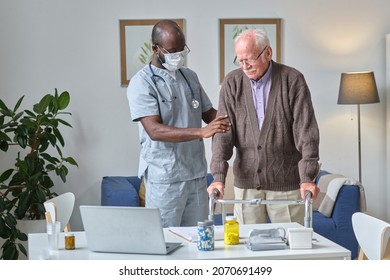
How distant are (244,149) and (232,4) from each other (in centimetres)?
287

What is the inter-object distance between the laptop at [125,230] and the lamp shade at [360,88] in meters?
3.38

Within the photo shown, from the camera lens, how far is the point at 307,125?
3.08 meters

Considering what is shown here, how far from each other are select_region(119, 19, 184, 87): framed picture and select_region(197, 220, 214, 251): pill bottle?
3.29m

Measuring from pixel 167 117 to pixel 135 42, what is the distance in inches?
99.0

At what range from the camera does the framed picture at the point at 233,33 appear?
5.88 meters

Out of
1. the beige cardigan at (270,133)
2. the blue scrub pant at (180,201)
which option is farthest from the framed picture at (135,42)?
the beige cardigan at (270,133)

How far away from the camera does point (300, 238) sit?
2709 millimetres

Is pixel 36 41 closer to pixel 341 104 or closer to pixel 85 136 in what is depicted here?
pixel 85 136

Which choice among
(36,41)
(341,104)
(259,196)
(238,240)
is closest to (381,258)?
(238,240)

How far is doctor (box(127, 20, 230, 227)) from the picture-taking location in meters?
3.37

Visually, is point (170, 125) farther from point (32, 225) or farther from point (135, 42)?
point (135, 42)

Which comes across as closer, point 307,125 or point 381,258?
point 381,258

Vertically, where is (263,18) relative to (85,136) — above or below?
above

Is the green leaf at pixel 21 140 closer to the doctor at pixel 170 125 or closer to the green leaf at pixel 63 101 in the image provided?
the green leaf at pixel 63 101
